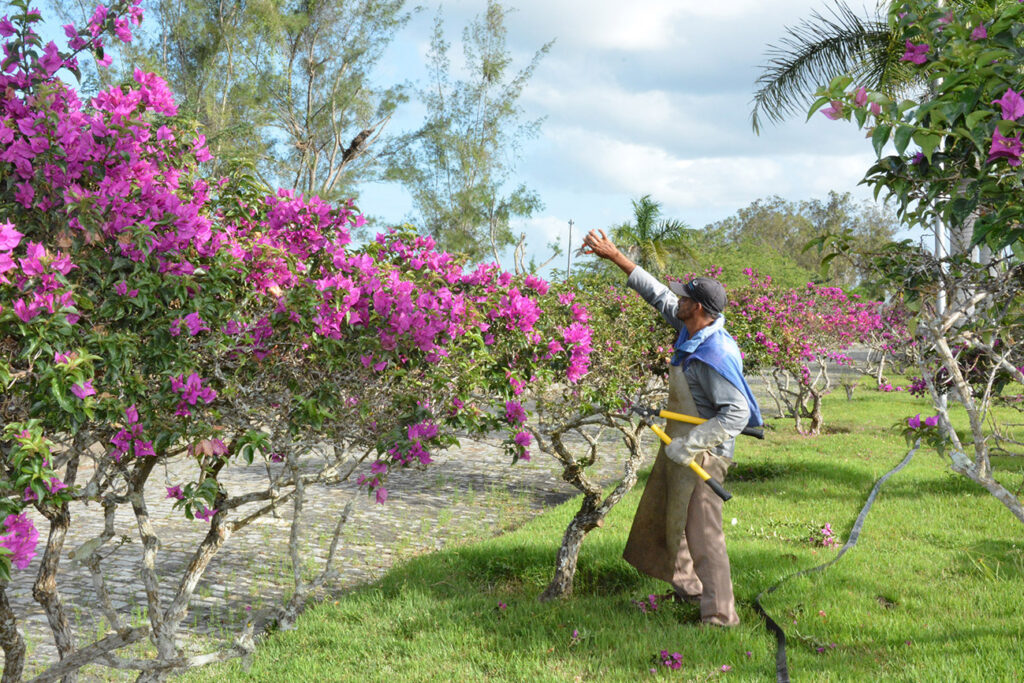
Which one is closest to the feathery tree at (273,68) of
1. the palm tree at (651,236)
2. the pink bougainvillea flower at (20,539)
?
the palm tree at (651,236)

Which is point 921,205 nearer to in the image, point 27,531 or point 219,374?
point 219,374

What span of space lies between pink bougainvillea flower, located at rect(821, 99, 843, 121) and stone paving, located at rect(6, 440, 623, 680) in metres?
2.72

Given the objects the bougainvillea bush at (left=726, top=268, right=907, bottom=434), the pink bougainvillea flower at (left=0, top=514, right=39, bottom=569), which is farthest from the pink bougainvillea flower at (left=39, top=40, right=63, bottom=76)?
the bougainvillea bush at (left=726, top=268, right=907, bottom=434)

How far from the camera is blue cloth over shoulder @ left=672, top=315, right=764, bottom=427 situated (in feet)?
15.2

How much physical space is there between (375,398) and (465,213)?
32446 mm

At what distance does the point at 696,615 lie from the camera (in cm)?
532

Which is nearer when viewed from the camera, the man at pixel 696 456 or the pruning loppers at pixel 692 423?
the pruning loppers at pixel 692 423

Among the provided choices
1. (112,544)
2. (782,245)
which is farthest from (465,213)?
(782,245)

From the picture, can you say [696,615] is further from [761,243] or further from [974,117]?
[761,243]

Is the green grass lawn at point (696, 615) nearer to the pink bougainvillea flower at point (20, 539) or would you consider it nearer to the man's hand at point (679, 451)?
the man's hand at point (679, 451)

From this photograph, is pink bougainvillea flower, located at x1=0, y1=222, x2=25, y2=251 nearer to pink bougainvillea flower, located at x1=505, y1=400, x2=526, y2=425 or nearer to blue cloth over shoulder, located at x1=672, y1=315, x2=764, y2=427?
pink bougainvillea flower, located at x1=505, y1=400, x2=526, y2=425

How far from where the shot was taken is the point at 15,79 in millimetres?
3029

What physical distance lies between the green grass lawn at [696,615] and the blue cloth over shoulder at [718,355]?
1.45 meters

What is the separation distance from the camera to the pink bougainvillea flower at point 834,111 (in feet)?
8.91
